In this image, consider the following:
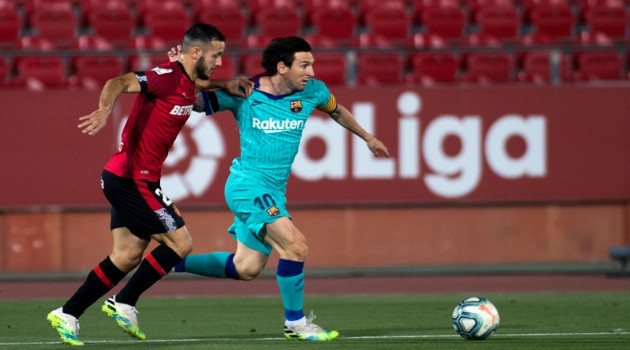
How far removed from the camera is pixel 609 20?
701 inches

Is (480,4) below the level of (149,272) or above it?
above

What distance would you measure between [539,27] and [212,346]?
11.4m

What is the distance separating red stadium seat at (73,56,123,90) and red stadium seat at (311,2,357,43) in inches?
129

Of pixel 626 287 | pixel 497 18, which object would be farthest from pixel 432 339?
A: pixel 497 18

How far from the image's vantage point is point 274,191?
8.45 metres

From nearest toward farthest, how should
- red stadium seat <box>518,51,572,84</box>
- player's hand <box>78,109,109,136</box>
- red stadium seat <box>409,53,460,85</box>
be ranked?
player's hand <box>78,109,109,136</box>
red stadium seat <box>409,53,460,85</box>
red stadium seat <box>518,51,572,84</box>

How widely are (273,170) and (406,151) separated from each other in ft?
23.5

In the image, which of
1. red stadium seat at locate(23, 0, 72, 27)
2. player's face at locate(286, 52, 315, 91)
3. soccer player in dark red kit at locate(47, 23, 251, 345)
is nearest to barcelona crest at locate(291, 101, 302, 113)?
player's face at locate(286, 52, 315, 91)

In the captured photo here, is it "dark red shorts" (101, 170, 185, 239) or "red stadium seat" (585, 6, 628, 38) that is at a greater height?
"red stadium seat" (585, 6, 628, 38)

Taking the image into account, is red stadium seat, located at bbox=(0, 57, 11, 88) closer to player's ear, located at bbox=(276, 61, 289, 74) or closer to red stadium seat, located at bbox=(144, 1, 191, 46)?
red stadium seat, located at bbox=(144, 1, 191, 46)

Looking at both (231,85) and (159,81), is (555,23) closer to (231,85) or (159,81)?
(231,85)

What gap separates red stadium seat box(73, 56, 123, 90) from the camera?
15.7 m

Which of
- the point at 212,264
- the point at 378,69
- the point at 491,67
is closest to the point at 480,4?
the point at 491,67

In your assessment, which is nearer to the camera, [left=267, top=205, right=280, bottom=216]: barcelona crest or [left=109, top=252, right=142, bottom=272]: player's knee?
[left=109, top=252, right=142, bottom=272]: player's knee
